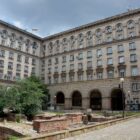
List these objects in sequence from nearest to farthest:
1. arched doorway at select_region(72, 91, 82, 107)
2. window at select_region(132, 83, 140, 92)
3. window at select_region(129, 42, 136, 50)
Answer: window at select_region(132, 83, 140, 92)
window at select_region(129, 42, 136, 50)
arched doorway at select_region(72, 91, 82, 107)

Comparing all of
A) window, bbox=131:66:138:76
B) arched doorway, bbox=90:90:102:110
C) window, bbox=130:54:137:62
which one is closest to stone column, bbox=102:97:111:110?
arched doorway, bbox=90:90:102:110

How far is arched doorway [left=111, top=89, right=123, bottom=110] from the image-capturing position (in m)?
50.4

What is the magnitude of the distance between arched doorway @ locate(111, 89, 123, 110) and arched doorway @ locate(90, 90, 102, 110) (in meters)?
3.28

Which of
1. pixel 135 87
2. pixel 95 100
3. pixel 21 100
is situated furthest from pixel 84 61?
pixel 21 100

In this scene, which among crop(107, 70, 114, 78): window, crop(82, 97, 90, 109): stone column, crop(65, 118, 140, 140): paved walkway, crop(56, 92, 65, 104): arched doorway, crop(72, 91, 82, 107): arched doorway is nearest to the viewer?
crop(65, 118, 140, 140): paved walkway

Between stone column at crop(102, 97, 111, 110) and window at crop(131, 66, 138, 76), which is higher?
window at crop(131, 66, 138, 76)

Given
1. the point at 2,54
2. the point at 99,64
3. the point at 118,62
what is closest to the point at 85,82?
the point at 99,64

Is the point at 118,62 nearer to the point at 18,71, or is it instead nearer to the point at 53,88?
the point at 53,88

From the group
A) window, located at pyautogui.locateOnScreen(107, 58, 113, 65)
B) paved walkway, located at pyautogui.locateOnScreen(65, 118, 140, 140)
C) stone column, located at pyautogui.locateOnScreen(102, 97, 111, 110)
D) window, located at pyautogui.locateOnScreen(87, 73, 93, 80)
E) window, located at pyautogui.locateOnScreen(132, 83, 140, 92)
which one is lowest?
paved walkway, located at pyautogui.locateOnScreen(65, 118, 140, 140)

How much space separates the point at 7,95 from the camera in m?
30.7

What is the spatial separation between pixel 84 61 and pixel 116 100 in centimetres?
1308

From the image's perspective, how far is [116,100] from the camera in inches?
2008

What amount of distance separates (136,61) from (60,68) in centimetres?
2191

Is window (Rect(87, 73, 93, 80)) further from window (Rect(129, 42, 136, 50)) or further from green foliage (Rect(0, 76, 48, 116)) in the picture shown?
green foliage (Rect(0, 76, 48, 116))
